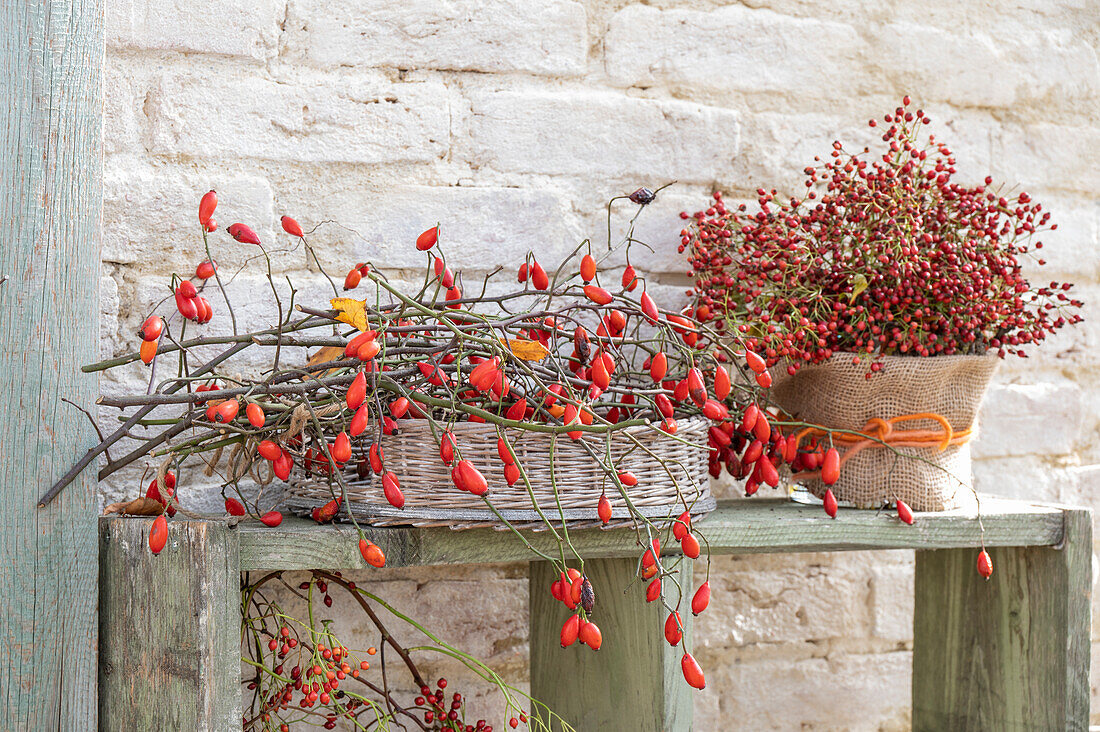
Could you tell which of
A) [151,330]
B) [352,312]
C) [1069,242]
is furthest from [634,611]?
[1069,242]

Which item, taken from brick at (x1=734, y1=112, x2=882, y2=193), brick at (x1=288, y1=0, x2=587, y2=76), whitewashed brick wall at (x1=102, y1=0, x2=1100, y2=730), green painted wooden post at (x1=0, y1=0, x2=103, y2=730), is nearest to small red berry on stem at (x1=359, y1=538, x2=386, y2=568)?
green painted wooden post at (x1=0, y1=0, x2=103, y2=730)

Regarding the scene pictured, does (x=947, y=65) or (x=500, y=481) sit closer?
(x=500, y=481)

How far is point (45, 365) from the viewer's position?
89cm

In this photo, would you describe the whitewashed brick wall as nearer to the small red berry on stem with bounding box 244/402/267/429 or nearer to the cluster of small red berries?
the cluster of small red berries

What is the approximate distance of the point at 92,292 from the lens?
0.92 metres

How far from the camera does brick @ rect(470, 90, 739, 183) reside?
1.29 m

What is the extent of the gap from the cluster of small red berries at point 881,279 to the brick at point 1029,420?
355 mm

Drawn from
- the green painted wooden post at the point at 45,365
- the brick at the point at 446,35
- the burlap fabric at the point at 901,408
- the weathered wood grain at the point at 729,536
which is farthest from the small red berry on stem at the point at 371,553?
the brick at the point at 446,35

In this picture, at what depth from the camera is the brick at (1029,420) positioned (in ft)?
4.83

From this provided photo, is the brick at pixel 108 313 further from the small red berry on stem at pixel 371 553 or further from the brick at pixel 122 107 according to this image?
the small red berry on stem at pixel 371 553

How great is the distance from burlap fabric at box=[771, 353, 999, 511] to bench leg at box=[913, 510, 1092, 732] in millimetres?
149

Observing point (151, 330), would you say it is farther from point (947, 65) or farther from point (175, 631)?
point (947, 65)

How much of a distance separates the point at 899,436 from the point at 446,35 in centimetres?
80

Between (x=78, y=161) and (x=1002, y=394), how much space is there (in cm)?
134
